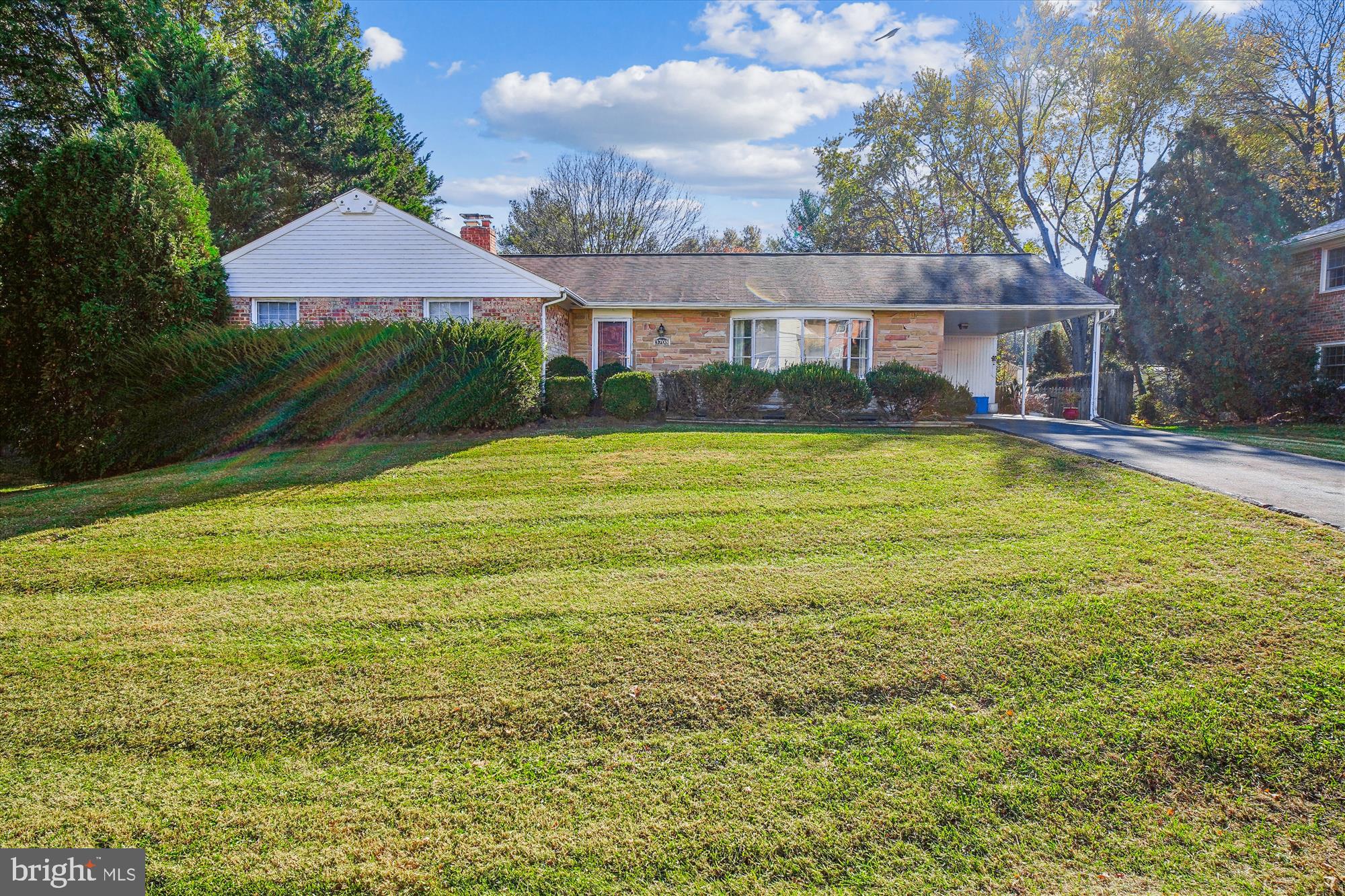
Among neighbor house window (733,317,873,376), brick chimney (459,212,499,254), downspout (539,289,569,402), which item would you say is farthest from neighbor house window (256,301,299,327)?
neighbor house window (733,317,873,376)

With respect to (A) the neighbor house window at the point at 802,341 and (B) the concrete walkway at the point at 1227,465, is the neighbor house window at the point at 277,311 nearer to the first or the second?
(A) the neighbor house window at the point at 802,341

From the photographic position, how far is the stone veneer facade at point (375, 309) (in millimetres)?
14383

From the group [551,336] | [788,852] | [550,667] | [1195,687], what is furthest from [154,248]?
[1195,687]

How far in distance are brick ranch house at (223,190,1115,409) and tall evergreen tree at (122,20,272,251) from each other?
641cm

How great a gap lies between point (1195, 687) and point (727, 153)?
105 feet

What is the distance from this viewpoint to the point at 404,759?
3.12 meters

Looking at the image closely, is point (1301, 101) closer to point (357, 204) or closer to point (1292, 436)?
point (1292, 436)

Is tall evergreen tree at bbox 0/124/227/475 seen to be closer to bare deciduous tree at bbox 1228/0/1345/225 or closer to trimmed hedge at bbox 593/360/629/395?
trimmed hedge at bbox 593/360/629/395

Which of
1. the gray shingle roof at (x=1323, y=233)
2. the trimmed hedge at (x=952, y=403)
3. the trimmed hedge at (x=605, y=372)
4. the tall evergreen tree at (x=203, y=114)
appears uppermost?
the tall evergreen tree at (x=203, y=114)

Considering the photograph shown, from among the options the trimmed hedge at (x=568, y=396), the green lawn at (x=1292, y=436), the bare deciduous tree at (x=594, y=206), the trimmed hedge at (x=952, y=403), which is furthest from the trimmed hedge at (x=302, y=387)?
the bare deciduous tree at (x=594, y=206)

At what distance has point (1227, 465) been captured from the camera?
8070 millimetres

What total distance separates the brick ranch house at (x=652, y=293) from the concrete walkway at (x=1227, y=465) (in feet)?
13.7

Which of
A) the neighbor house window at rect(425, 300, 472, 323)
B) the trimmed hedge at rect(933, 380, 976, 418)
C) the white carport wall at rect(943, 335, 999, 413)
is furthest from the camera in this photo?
the white carport wall at rect(943, 335, 999, 413)

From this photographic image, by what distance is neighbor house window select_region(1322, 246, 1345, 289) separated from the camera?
16375 millimetres
